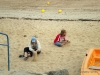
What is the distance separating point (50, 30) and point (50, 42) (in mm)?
1255

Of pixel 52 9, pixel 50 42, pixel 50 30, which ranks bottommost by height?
pixel 50 42

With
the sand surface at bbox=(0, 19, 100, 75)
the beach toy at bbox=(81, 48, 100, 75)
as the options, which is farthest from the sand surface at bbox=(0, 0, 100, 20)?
the beach toy at bbox=(81, 48, 100, 75)

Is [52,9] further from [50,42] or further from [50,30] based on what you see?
[50,42]

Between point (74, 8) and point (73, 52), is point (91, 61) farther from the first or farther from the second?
point (74, 8)

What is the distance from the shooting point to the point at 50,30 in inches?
428

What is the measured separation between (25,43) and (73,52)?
1.76m

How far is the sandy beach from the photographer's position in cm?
808

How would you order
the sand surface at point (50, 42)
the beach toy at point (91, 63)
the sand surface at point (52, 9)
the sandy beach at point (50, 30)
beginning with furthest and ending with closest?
the sand surface at point (52, 9) < the sandy beach at point (50, 30) < the sand surface at point (50, 42) < the beach toy at point (91, 63)

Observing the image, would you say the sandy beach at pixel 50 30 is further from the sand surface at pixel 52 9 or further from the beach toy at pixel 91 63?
the beach toy at pixel 91 63

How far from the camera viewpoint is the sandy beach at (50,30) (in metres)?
8.08

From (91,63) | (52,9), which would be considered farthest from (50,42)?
(52,9)

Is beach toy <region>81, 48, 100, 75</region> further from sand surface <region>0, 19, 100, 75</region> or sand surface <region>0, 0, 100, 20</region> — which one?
sand surface <region>0, 0, 100, 20</region>

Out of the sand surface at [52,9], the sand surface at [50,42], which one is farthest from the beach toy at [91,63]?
the sand surface at [52,9]

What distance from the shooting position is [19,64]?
26.3 ft
